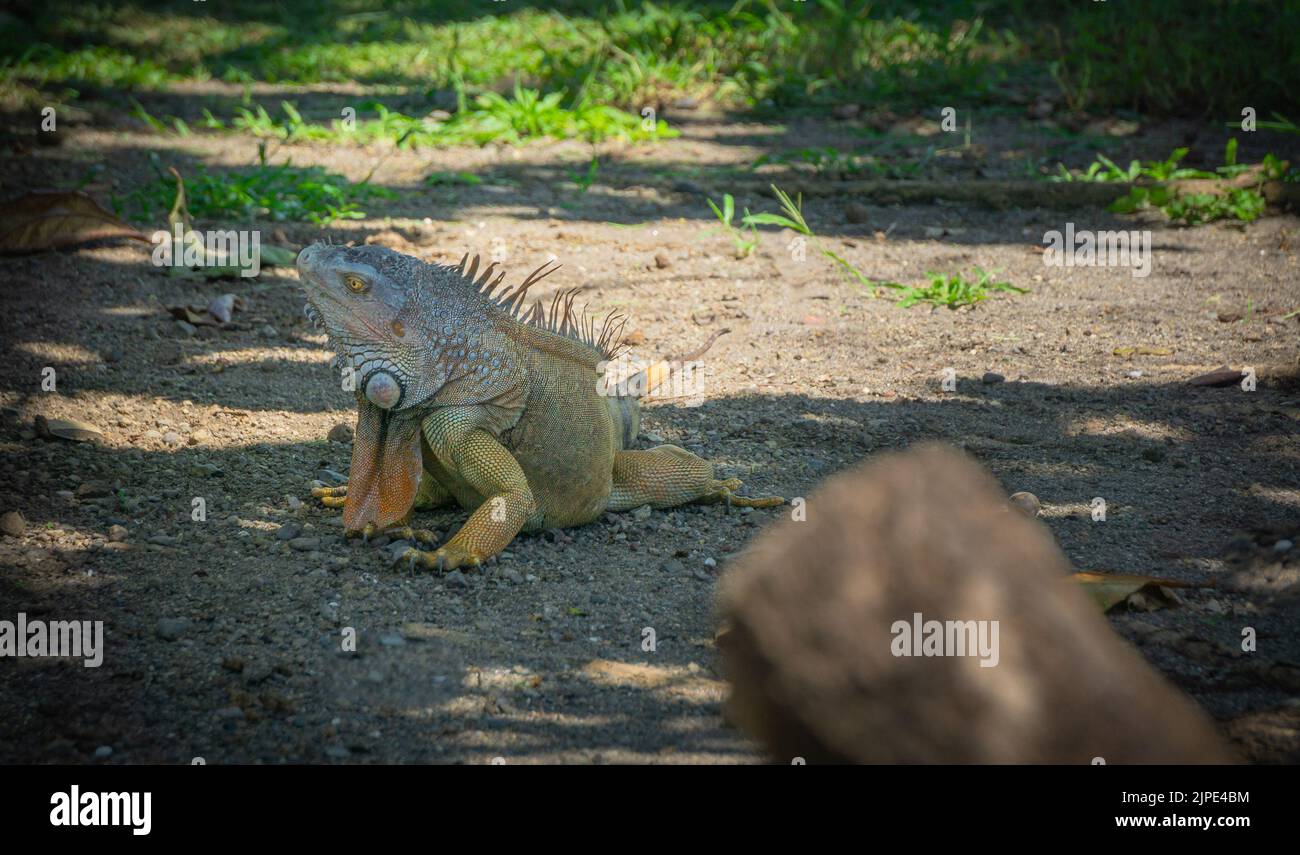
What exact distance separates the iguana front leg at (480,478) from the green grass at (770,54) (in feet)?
22.3

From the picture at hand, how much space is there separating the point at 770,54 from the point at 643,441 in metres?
7.43

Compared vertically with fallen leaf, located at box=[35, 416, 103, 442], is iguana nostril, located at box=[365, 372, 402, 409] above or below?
above

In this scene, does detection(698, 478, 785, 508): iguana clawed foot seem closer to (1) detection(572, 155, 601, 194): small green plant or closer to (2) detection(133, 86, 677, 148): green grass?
(1) detection(572, 155, 601, 194): small green plant

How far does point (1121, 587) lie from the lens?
3865 millimetres

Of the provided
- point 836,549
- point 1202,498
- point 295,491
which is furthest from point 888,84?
point 836,549

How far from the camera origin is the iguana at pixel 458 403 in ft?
13.4

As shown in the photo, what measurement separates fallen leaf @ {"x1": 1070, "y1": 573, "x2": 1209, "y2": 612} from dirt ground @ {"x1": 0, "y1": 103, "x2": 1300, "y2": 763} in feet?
0.23

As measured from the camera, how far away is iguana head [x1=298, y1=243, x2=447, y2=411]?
4047 millimetres

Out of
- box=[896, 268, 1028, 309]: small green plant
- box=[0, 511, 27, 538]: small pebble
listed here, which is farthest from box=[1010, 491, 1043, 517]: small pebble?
box=[0, 511, 27, 538]: small pebble

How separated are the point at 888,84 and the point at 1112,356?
549 cm

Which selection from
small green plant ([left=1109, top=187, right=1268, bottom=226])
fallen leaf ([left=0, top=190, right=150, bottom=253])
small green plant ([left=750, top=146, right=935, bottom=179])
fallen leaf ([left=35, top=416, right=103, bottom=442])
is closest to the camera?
fallen leaf ([left=35, top=416, right=103, bottom=442])

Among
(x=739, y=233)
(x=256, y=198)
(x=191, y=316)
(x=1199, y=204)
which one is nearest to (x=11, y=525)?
(x=191, y=316)

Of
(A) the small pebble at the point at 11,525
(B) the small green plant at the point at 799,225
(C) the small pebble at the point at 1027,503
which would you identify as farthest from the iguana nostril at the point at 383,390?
(B) the small green plant at the point at 799,225

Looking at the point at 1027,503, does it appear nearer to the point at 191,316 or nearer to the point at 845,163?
the point at 191,316
